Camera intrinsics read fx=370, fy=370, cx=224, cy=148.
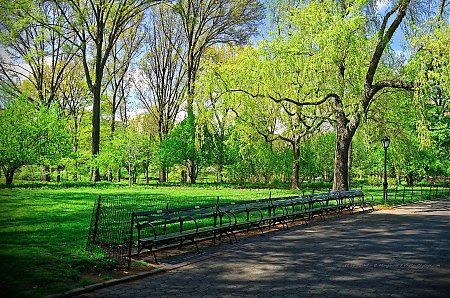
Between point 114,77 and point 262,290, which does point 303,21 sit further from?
point 114,77

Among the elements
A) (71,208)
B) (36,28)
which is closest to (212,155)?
(36,28)

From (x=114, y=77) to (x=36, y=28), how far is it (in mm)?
11300

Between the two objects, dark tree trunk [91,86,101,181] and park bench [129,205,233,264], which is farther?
dark tree trunk [91,86,101,181]

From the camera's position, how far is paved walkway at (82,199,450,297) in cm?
585

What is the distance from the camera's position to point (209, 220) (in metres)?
13.2

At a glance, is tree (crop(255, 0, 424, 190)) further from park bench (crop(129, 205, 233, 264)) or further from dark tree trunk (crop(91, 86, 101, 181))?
dark tree trunk (crop(91, 86, 101, 181))

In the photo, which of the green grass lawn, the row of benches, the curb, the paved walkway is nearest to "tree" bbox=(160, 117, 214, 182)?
the row of benches

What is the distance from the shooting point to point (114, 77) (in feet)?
134

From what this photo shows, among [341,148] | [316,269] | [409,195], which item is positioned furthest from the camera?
[409,195]

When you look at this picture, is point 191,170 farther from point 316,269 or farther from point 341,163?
point 316,269

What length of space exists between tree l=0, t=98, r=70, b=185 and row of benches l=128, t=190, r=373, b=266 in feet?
43.2

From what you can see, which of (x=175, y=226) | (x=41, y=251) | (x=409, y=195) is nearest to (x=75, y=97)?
(x=175, y=226)

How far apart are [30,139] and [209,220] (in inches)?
624

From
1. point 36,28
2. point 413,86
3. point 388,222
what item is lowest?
point 388,222
